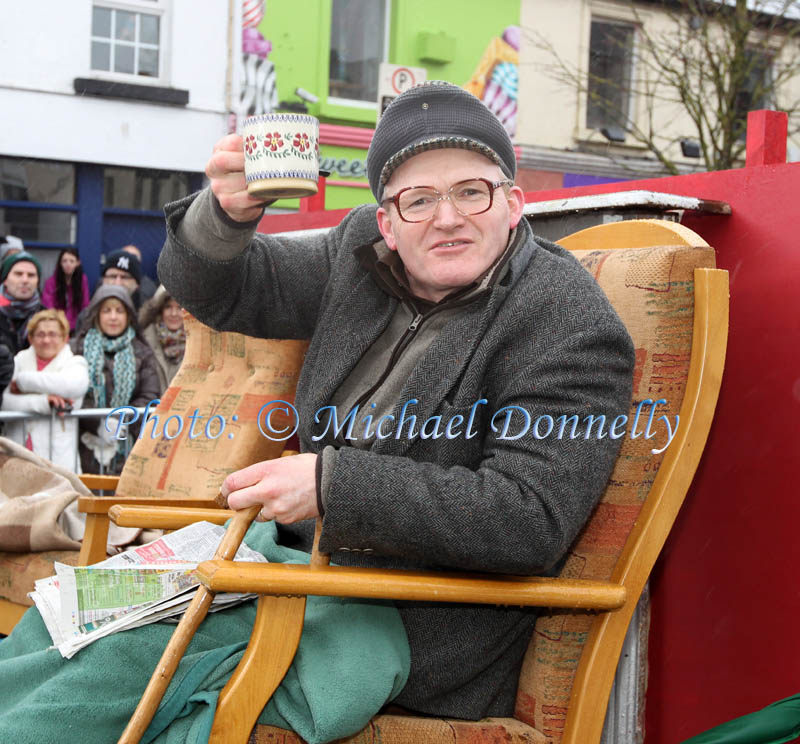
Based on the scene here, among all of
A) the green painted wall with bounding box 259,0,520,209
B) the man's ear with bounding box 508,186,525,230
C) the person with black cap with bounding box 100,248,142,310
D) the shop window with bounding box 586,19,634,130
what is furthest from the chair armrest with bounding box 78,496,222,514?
the shop window with bounding box 586,19,634,130

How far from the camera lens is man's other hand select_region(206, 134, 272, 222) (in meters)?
1.97

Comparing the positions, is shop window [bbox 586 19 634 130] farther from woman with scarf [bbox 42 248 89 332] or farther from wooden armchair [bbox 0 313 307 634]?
wooden armchair [bbox 0 313 307 634]

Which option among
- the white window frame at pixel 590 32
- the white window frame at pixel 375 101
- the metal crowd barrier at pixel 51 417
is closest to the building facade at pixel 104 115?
the white window frame at pixel 375 101

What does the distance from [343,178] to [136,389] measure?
23.7 feet

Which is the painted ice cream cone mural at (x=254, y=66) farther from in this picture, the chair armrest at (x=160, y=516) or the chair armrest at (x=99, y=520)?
the chair armrest at (x=160, y=516)

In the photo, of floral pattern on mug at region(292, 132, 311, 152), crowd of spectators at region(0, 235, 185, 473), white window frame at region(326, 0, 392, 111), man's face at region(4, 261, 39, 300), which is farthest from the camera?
white window frame at region(326, 0, 392, 111)

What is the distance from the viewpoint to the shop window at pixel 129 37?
10.8 m

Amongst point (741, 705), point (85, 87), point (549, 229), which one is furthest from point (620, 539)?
point (85, 87)

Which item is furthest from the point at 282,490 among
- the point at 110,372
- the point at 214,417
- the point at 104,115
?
the point at 104,115

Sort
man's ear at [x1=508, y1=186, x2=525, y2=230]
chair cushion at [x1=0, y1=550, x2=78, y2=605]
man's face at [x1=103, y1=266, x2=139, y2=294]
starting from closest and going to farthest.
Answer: man's ear at [x1=508, y1=186, x2=525, y2=230]
chair cushion at [x1=0, y1=550, x2=78, y2=605]
man's face at [x1=103, y1=266, x2=139, y2=294]

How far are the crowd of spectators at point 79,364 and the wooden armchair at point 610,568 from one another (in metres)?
3.18

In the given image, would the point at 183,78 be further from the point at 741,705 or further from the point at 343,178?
the point at 741,705

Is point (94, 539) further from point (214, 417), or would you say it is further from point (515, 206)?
point (515, 206)

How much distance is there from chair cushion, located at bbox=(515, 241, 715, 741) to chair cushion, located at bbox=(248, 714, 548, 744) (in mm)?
54
